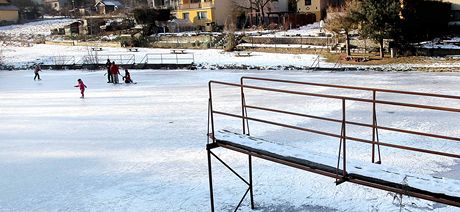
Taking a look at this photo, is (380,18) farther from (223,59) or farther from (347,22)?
(223,59)

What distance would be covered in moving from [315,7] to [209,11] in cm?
1167

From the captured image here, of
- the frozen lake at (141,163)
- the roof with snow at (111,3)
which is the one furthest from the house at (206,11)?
the roof with snow at (111,3)

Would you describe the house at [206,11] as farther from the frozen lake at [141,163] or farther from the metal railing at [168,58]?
the frozen lake at [141,163]

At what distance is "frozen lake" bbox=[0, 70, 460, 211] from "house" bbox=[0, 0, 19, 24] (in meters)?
62.7

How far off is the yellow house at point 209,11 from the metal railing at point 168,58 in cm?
1409

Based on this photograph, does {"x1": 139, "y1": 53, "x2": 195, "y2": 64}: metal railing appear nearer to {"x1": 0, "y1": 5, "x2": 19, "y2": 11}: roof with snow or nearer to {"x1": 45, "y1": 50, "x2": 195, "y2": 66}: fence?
{"x1": 45, "y1": 50, "x2": 195, "y2": 66}: fence

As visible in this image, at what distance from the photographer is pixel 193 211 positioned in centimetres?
800

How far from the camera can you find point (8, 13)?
77000 millimetres

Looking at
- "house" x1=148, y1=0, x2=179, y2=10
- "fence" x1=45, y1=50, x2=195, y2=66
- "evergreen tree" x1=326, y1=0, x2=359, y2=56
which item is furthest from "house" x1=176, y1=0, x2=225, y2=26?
"evergreen tree" x1=326, y1=0, x2=359, y2=56

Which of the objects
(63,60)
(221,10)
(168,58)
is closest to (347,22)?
(168,58)

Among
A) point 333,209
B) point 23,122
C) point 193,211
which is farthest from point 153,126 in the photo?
point 333,209

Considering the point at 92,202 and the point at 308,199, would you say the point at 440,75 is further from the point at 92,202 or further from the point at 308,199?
the point at 92,202

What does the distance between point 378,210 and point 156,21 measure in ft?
151

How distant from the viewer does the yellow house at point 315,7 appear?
45.4 meters
